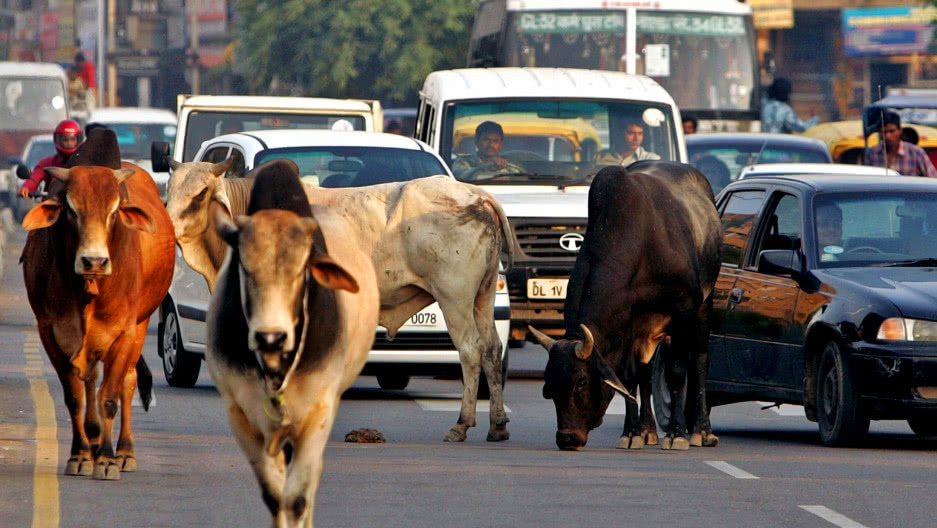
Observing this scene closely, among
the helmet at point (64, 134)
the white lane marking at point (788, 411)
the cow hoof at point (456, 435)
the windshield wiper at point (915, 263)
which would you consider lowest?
the white lane marking at point (788, 411)

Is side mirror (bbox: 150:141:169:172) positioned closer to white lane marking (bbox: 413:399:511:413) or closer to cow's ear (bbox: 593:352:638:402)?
white lane marking (bbox: 413:399:511:413)

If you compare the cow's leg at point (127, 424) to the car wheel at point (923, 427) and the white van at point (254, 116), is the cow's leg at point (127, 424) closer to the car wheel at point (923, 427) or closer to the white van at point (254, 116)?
the car wheel at point (923, 427)

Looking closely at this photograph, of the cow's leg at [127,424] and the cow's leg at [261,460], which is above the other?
the cow's leg at [261,460]

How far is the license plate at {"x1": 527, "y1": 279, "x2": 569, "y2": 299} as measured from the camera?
18.4 meters

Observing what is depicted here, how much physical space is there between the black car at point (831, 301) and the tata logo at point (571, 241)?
3.03 meters

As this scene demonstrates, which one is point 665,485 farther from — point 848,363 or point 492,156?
point 492,156

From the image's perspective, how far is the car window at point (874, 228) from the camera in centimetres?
1403

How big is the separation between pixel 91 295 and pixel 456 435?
10.1 ft

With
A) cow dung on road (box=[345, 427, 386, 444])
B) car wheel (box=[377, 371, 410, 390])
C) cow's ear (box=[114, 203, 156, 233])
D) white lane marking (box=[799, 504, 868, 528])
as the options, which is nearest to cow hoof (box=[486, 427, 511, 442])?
cow dung on road (box=[345, 427, 386, 444])

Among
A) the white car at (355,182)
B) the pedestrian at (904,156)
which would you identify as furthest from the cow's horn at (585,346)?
the pedestrian at (904,156)

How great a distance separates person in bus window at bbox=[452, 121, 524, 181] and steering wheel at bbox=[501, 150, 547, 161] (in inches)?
2.9

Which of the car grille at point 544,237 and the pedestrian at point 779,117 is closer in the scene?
the car grille at point 544,237

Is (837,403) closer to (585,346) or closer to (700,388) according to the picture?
(700,388)

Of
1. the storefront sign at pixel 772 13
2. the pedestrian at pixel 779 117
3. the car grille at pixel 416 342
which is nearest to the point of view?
the car grille at pixel 416 342
